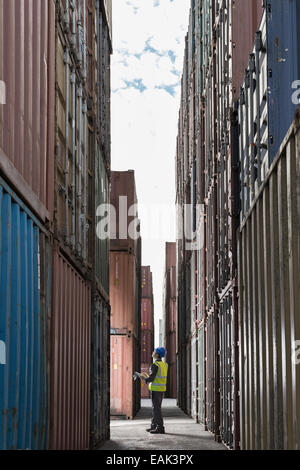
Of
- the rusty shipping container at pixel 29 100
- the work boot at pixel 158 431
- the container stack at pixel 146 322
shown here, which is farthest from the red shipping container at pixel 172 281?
the rusty shipping container at pixel 29 100

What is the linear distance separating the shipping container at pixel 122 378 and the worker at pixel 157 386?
13.7ft

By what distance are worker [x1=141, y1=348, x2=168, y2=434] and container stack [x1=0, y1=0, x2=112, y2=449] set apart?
213 cm

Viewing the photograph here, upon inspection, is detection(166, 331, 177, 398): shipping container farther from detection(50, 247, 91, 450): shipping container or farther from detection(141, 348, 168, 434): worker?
detection(50, 247, 91, 450): shipping container

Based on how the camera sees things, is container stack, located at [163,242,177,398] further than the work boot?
Yes

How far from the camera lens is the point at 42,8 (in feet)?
25.4

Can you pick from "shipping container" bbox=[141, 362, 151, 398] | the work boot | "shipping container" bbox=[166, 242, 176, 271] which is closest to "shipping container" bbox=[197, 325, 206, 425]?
the work boot

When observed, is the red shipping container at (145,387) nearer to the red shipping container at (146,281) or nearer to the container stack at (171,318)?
the container stack at (171,318)

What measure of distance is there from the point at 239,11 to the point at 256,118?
10.9 ft

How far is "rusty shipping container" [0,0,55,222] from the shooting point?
19.4ft

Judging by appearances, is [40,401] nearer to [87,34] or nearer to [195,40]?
[87,34]

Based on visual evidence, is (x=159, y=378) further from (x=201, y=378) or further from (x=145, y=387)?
(x=145, y=387)
